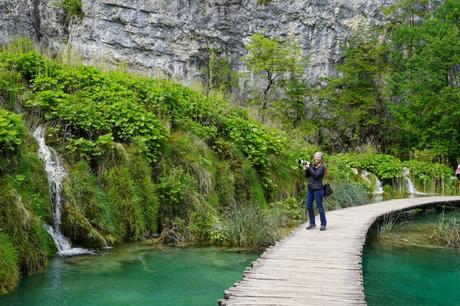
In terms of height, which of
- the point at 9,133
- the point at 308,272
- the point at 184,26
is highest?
the point at 184,26

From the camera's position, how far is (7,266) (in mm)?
5930

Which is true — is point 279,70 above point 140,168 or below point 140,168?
above

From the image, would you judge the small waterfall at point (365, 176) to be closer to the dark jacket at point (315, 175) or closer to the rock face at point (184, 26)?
the dark jacket at point (315, 175)

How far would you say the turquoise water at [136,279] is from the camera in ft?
19.2

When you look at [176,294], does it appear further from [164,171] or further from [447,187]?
[447,187]

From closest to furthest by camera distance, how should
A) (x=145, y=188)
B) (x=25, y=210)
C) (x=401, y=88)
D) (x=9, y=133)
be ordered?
(x=25, y=210) < (x=9, y=133) < (x=145, y=188) < (x=401, y=88)

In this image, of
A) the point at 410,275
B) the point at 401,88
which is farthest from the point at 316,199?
the point at 401,88

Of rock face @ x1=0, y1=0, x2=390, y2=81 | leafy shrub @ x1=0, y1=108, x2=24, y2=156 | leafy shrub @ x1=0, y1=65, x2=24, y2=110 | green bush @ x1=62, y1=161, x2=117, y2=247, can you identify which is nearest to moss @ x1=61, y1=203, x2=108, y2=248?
green bush @ x1=62, y1=161, x2=117, y2=247

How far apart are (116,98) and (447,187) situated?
14327 mm

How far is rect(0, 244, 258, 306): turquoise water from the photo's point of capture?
19.2 feet

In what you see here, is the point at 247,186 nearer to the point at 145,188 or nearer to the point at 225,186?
the point at 225,186

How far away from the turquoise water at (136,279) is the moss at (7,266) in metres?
0.13

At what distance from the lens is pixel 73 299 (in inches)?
227

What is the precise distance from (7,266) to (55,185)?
8.39 ft
